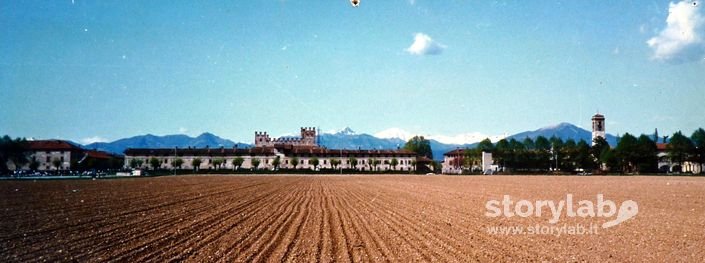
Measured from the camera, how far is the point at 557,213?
25828mm

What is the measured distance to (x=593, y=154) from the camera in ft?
513

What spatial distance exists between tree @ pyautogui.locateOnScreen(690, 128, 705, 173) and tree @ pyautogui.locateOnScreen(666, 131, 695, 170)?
1390mm

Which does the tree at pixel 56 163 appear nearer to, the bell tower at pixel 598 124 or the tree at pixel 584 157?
the tree at pixel 584 157

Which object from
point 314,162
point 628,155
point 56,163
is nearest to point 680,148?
point 628,155

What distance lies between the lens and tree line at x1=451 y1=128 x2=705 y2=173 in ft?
441

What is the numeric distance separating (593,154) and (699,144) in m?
24.8

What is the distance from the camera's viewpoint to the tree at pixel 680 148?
444 feet

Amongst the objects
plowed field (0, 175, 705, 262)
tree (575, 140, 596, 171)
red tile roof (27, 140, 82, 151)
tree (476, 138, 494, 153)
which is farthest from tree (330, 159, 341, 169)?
plowed field (0, 175, 705, 262)

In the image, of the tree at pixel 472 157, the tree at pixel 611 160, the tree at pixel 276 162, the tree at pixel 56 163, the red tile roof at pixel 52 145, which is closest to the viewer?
the tree at pixel 611 160

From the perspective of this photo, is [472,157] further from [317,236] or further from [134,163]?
[317,236]

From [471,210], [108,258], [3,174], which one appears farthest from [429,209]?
[3,174]

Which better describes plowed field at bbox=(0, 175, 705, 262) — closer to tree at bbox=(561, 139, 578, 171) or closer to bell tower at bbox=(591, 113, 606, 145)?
tree at bbox=(561, 139, 578, 171)

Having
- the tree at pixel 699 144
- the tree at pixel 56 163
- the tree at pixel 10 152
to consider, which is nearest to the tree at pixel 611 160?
the tree at pixel 699 144

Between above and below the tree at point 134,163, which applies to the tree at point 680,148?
above
